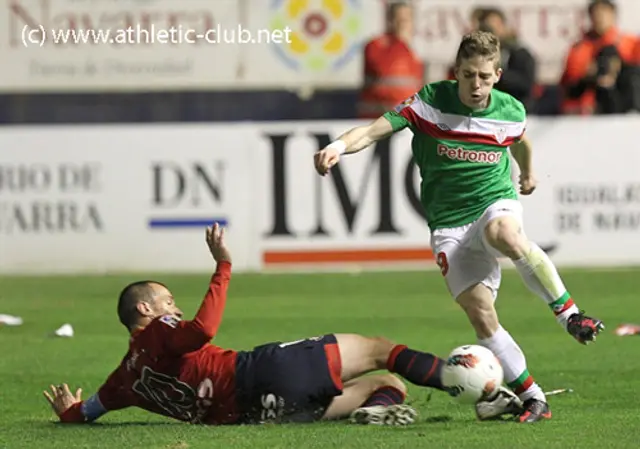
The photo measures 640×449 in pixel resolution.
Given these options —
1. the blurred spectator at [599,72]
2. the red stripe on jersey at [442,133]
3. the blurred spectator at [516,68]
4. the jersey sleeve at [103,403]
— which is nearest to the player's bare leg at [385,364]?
the jersey sleeve at [103,403]

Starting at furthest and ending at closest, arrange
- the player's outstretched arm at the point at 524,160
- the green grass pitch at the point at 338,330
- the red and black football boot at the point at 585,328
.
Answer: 1. the player's outstretched arm at the point at 524,160
2. the red and black football boot at the point at 585,328
3. the green grass pitch at the point at 338,330

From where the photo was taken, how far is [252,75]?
2022 centimetres

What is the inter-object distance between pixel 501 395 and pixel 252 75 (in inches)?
515

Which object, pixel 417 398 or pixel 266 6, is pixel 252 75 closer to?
pixel 266 6

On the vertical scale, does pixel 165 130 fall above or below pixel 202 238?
above

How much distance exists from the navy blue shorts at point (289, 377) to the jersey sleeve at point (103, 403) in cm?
62

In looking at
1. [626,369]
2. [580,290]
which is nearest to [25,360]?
[626,369]

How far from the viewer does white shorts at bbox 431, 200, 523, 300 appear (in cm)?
809

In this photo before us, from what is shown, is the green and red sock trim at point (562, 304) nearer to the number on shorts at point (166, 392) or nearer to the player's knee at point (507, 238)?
the player's knee at point (507, 238)

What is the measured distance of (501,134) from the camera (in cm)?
825

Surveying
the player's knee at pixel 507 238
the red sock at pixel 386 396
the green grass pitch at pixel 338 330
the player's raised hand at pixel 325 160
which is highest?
the player's raised hand at pixel 325 160

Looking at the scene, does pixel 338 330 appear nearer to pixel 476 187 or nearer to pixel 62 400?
pixel 476 187

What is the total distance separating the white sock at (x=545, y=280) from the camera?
7.79m

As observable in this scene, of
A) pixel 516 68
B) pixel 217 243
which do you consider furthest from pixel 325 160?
pixel 516 68
